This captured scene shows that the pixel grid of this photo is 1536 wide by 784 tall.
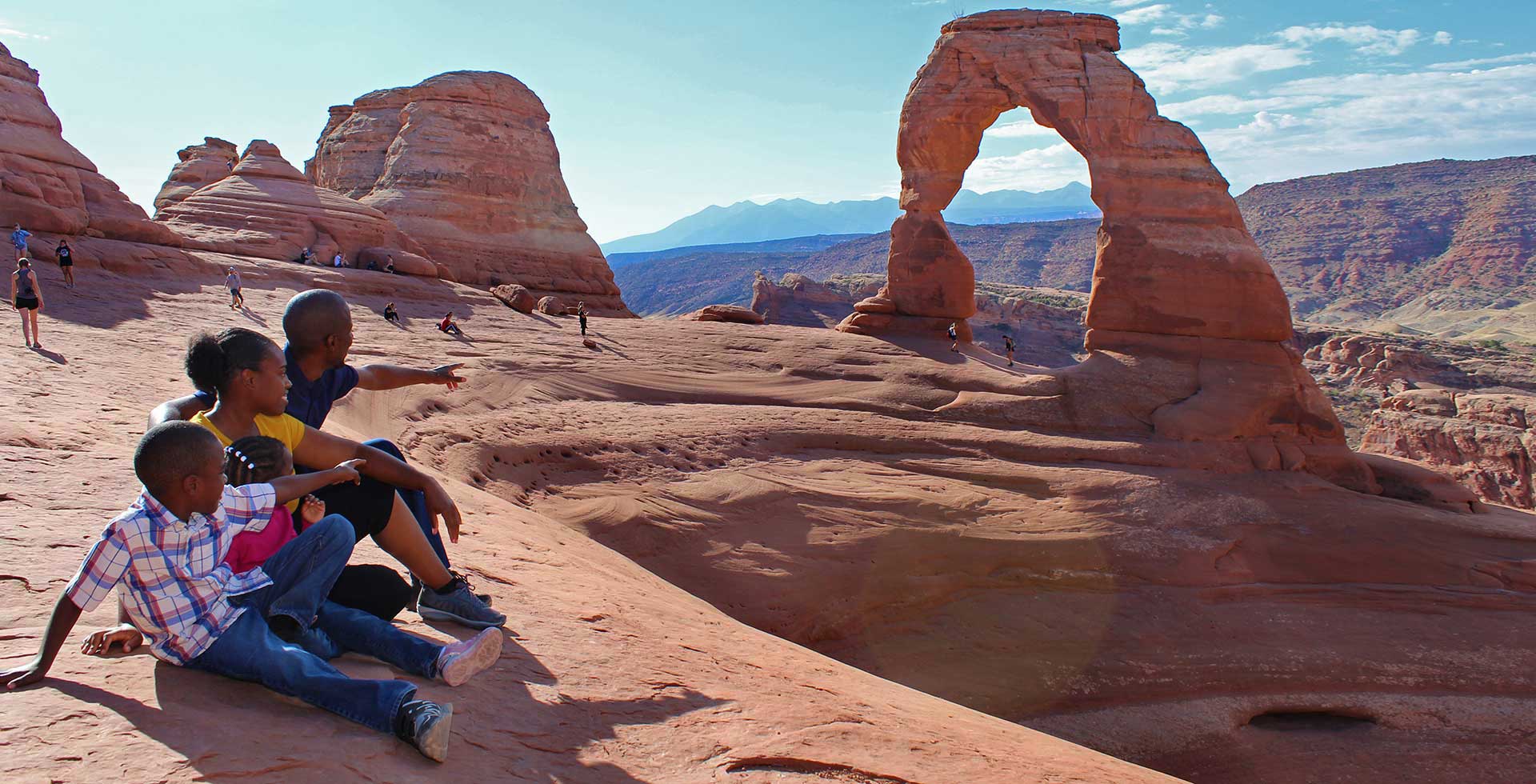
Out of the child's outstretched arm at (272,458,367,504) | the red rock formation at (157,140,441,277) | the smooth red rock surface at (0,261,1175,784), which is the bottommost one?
the smooth red rock surface at (0,261,1175,784)

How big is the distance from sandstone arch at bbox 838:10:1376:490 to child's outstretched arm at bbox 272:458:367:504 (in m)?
11.1

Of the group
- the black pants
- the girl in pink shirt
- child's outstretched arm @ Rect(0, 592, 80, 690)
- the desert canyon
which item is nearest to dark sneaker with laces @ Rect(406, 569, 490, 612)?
the desert canyon

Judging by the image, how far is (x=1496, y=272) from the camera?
6116 cm

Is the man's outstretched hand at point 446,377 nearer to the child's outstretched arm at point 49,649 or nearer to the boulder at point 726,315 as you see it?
the child's outstretched arm at point 49,649

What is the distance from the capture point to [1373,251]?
6756cm

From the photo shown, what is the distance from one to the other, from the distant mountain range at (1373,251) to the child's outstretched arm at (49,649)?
55.8 m

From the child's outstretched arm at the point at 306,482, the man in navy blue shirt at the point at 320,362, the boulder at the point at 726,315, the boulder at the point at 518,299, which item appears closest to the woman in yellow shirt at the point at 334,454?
the man in navy blue shirt at the point at 320,362

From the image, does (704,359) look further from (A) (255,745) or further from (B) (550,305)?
(A) (255,745)

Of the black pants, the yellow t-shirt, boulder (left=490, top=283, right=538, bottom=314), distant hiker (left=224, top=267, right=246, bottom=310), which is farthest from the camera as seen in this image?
boulder (left=490, top=283, right=538, bottom=314)

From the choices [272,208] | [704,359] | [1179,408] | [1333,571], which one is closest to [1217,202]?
[1179,408]

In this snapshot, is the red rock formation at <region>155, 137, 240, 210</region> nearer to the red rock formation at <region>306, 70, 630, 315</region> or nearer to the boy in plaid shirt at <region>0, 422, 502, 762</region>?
the red rock formation at <region>306, 70, 630, 315</region>

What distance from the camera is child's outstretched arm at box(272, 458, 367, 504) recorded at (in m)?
3.10

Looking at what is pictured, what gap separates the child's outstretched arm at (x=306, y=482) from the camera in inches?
122

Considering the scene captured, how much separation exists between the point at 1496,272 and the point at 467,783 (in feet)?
254
